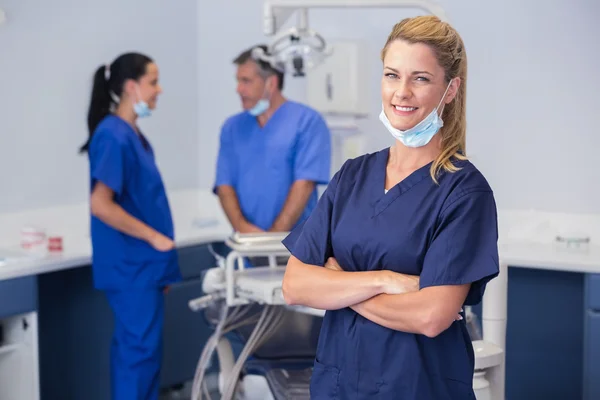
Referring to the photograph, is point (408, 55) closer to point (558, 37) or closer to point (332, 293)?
point (332, 293)

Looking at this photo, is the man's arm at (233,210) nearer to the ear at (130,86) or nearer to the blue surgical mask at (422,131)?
the ear at (130,86)

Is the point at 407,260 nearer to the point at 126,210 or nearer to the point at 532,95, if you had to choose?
the point at 126,210

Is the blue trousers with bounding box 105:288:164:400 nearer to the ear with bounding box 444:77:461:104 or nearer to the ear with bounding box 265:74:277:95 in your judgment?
the ear with bounding box 265:74:277:95

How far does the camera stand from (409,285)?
142cm

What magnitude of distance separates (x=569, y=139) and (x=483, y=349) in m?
1.31

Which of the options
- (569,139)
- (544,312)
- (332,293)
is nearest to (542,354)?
(544,312)

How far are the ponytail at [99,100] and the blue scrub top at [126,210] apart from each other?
9cm

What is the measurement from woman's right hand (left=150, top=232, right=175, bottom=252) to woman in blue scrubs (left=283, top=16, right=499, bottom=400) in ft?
3.98

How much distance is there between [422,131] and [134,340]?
157 centimetres

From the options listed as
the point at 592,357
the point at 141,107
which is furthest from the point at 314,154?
the point at 592,357

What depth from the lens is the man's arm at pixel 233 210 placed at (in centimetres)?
287

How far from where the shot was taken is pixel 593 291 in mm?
2682

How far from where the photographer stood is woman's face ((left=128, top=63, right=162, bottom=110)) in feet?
9.15

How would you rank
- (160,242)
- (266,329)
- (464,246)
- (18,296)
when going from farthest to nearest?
(160,242), (18,296), (266,329), (464,246)
